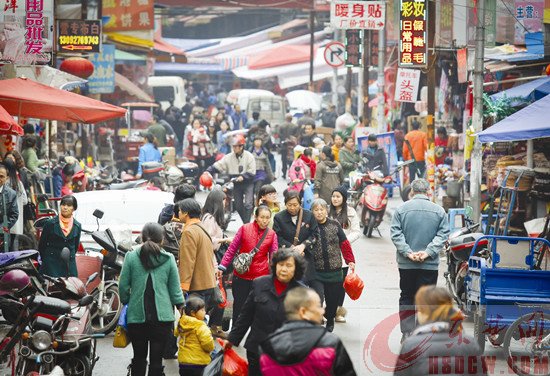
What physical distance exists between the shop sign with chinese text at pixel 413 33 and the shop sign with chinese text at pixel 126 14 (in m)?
12.0

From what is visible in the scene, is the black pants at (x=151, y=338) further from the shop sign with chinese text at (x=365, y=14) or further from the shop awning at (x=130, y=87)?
the shop awning at (x=130, y=87)

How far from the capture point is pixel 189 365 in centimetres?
965

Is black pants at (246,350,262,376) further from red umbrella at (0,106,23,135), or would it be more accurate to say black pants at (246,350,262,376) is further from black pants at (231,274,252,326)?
red umbrella at (0,106,23,135)

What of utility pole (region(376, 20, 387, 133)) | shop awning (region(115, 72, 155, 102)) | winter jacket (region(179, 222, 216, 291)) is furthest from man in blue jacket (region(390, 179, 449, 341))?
shop awning (region(115, 72, 155, 102))

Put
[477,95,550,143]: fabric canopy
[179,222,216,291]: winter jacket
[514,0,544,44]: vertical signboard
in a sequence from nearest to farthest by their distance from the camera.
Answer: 1. [179,222,216,291]: winter jacket
2. [477,95,550,143]: fabric canopy
3. [514,0,544,44]: vertical signboard

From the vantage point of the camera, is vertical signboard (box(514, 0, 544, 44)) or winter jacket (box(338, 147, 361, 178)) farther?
winter jacket (box(338, 147, 361, 178))

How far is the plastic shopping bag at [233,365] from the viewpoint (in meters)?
8.39

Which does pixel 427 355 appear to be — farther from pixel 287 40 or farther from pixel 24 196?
pixel 287 40

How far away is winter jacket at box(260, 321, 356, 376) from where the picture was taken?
6.46m

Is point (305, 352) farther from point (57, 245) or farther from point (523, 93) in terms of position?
point (523, 93)

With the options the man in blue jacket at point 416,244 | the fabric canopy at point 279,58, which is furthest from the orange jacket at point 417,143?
the fabric canopy at point 279,58

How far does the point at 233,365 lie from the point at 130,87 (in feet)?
101

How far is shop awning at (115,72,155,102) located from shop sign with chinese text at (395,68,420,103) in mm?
12296

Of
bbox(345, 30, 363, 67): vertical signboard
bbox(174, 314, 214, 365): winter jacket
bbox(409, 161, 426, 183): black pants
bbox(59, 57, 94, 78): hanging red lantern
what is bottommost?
bbox(409, 161, 426, 183): black pants
